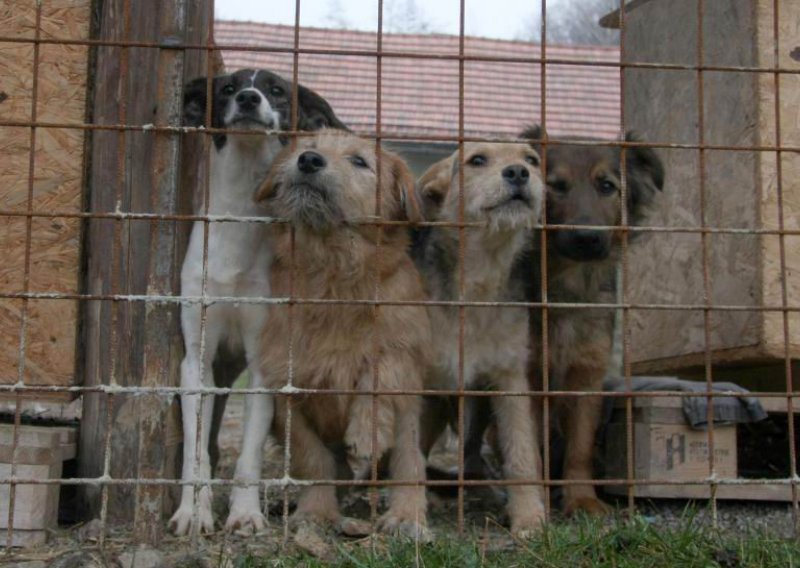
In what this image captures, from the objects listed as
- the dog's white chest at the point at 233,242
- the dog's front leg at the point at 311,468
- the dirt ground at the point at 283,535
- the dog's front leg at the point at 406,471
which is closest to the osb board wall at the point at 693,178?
the dirt ground at the point at 283,535

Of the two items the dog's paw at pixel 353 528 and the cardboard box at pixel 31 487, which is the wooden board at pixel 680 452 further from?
the cardboard box at pixel 31 487

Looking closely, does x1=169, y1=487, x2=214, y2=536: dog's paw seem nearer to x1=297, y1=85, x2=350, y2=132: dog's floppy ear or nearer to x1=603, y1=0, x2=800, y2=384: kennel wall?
x1=297, y1=85, x2=350, y2=132: dog's floppy ear

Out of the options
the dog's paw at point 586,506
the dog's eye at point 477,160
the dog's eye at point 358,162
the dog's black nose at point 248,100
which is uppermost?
the dog's black nose at point 248,100

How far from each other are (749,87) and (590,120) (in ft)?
40.5

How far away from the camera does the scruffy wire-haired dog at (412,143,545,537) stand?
4.99 metres

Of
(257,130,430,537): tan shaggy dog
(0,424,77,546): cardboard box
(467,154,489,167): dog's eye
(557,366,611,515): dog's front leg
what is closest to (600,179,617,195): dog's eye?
(467,154,489,167): dog's eye

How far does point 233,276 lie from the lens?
17.0 ft

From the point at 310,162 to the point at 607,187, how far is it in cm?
170

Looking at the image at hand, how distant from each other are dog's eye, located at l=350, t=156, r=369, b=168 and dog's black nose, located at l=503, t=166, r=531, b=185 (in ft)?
2.28

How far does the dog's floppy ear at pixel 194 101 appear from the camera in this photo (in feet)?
17.7

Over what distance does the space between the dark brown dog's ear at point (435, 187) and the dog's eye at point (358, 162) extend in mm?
461

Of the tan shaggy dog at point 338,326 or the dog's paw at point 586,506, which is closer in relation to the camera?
the tan shaggy dog at point 338,326

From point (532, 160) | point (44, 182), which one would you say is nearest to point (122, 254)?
point (44, 182)

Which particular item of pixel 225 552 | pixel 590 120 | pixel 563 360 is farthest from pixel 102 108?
pixel 590 120
